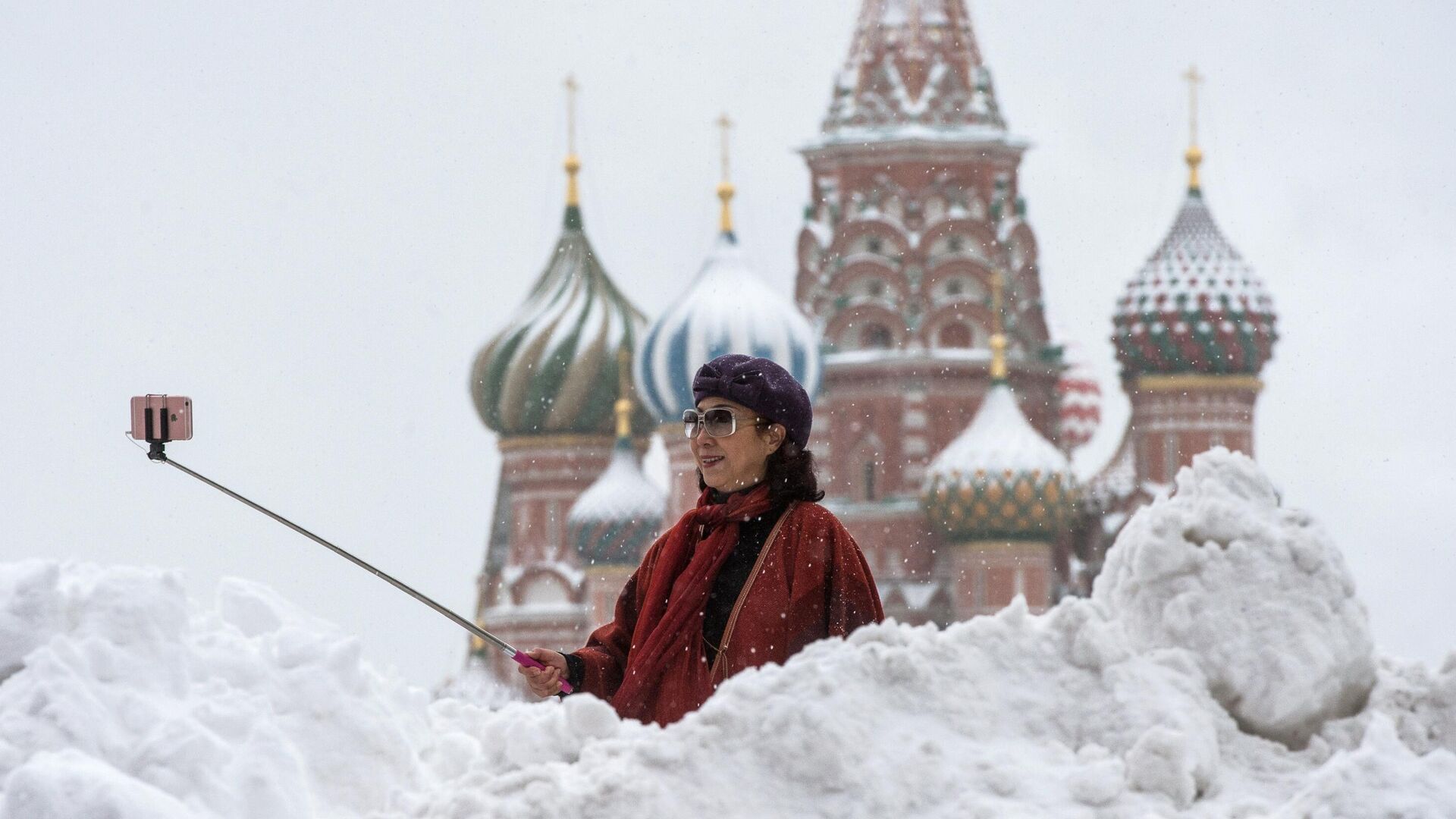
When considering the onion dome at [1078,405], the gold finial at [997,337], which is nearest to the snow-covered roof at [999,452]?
the gold finial at [997,337]

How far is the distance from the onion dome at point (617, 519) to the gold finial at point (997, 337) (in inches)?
177

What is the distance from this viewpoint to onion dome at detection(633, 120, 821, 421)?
120 ft

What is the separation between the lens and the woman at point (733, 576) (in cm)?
428

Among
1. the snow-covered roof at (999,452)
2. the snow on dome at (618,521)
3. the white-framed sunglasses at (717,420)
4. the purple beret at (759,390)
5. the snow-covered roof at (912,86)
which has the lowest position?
the snow on dome at (618,521)

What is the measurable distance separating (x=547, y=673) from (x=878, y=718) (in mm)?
684

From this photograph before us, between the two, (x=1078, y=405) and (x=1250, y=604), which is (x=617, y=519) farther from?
(x=1250, y=604)

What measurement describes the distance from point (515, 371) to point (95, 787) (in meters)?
36.7

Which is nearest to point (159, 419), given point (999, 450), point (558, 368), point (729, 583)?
point (729, 583)

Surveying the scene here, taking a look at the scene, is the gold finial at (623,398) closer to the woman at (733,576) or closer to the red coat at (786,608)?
the woman at (733,576)

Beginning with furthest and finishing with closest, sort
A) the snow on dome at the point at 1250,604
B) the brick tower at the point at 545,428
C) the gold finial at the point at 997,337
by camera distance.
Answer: the brick tower at the point at 545,428, the gold finial at the point at 997,337, the snow on dome at the point at 1250,604

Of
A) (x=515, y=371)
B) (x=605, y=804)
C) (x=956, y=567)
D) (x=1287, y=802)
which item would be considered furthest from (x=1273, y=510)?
(x=515, y=371)

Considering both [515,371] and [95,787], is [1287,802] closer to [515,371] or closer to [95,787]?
[95,787]

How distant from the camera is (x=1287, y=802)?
373cm

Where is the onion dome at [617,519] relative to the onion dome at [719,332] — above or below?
below
